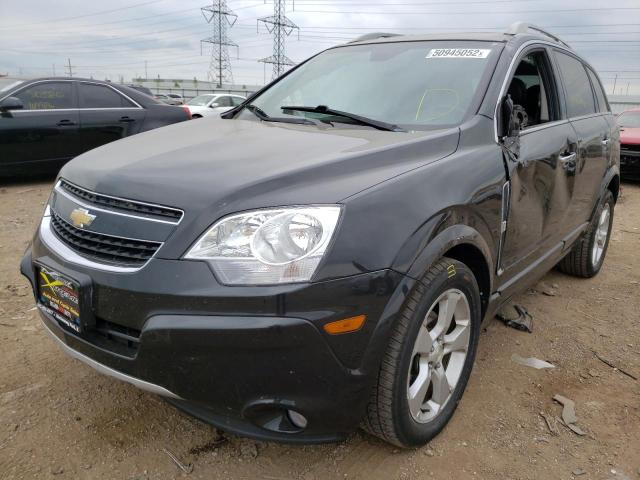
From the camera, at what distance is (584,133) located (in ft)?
11.6

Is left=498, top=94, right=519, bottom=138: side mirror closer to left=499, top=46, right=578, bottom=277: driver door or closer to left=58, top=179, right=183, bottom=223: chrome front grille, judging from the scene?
left=499, top=46, right=578, bottom=277: driver door

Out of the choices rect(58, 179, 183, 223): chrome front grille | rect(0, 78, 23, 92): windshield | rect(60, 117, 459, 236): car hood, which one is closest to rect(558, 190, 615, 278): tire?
rect(60, 117, 459, 236): car hood

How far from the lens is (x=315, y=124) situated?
266cm

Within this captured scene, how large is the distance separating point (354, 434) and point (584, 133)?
258 centimetres

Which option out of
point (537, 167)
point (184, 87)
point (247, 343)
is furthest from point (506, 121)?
point (184, 87)

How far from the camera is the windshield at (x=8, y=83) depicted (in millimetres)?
6798

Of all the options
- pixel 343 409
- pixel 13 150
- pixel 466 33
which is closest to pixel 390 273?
pixel 343 409

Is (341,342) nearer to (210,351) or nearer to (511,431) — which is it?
(210,351)

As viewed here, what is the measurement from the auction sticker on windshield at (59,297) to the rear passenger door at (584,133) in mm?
2931

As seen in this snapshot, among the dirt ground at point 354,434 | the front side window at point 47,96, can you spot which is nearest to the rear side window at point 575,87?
the dirt ground at point 354,434

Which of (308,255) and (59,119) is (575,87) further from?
(59,119)

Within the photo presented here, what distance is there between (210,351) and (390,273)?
2.08 ft

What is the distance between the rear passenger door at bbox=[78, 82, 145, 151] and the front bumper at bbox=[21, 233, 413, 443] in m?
5.97

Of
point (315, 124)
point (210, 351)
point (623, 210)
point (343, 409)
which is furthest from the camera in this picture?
point (623, 210)
